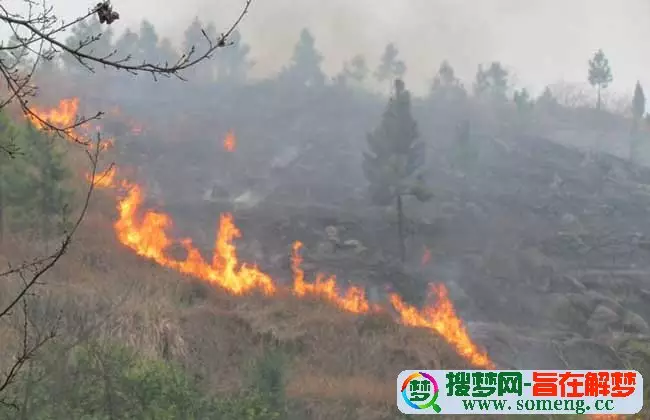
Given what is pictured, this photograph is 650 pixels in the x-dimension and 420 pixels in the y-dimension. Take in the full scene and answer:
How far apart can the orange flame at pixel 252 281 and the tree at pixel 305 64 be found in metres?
56.8

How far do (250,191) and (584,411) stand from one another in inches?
1531

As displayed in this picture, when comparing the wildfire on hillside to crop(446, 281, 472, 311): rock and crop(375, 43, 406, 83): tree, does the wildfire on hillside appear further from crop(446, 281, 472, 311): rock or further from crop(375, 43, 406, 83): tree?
crop(375, 43, 406, 83): tree

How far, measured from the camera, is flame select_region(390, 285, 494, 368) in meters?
19.5

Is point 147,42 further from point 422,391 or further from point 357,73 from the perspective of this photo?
point 422,391

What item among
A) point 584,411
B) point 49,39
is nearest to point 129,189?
point 584,411

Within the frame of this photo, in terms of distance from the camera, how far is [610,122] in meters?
86.6

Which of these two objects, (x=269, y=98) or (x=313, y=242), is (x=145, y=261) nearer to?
(x=313, y=242)

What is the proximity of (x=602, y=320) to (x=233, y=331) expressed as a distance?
18923mm

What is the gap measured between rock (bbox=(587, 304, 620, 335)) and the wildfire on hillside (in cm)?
630

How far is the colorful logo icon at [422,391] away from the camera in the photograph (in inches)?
371

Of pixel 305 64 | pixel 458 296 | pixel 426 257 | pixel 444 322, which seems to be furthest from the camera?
pixel 305 64

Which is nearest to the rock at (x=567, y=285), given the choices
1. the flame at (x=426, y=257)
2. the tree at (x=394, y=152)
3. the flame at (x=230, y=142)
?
the flame at (x=426, y=257)

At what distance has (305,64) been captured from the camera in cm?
8556

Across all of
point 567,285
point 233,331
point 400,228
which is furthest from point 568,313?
A: point 233,331
